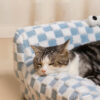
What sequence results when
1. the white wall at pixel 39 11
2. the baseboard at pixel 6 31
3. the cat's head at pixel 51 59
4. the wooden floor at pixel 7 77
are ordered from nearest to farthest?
the cat's head at pixel 51 59 < the wooden floor at pixel 7 77 < the white wall at pixel 39 11 < the baseboard at pixel 6 31

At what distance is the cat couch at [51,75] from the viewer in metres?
1.13

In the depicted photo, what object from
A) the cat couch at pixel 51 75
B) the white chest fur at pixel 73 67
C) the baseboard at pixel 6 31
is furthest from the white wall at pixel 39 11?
the white chest fur at pixel 73 67

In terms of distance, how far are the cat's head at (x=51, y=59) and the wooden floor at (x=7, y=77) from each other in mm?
367

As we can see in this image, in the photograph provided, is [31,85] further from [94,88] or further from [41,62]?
[94,88]

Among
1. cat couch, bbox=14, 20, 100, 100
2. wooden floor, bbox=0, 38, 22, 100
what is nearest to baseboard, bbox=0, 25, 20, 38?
wooden floor, bbox=0, 38, 22, 100

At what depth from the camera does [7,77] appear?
1811mm

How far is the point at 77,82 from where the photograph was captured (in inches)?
46.6

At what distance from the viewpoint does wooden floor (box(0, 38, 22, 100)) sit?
160 centimetres

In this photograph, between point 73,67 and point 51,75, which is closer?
point 51,75

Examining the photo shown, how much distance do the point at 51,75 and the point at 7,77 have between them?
24.2 inches

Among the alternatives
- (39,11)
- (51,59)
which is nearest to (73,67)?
(51,59)

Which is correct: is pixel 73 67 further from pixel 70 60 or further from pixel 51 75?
pixel 51 75

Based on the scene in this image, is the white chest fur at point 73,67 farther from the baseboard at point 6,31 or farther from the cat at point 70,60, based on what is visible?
the baseboard at point 6,31

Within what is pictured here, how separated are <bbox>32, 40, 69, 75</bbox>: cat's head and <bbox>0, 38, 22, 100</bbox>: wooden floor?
0.37 metres
